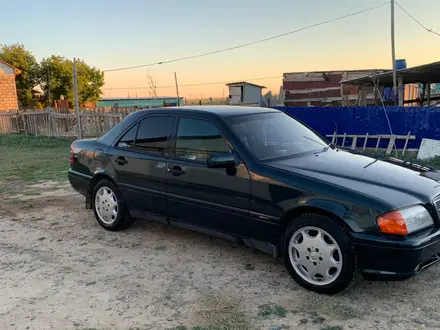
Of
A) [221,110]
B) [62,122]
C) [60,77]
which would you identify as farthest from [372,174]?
[60,77]

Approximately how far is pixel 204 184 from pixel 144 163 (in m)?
0.94

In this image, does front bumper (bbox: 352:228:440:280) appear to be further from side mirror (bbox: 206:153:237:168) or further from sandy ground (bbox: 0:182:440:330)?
side mirror (bbox: 206:153:237:168)

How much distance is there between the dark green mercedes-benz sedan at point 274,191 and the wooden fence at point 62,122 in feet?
34.3

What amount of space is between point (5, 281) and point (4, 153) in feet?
37.1

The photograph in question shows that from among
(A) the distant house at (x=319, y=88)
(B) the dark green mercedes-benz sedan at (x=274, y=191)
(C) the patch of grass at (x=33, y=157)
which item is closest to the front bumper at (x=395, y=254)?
(B) the dark green mercedes-benz sedan at (x=274, y=191)

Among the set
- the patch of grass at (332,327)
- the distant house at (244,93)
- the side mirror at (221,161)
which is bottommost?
the patch of grass at (332,327)

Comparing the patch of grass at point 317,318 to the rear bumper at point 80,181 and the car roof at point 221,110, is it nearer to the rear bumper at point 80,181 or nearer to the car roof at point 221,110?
the car roof at point 221,110

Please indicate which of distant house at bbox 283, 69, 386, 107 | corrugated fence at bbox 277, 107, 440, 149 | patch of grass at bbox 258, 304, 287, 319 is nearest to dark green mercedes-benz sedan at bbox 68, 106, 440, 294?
patch of grass at bbox 258, 304, 287, 319

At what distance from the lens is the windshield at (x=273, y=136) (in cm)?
385

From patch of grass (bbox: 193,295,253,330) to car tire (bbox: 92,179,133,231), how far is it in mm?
1999

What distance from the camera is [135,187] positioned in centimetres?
463

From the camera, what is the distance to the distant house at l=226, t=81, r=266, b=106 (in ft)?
74.0

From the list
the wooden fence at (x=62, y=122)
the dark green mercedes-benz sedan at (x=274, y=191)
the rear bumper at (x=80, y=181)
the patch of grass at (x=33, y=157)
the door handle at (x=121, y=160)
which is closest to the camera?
the dark green mercedes-benz sedan at (x=274, y=191)

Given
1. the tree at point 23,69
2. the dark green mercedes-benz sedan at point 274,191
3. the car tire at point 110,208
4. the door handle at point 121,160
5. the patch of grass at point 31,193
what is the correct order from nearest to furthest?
the dark green mercedes-benz sedan at point 274,191
the door handle at point 121,160
the car tire at point 110,208
the patch of grass at point 31,193
the tree at point 23,69
